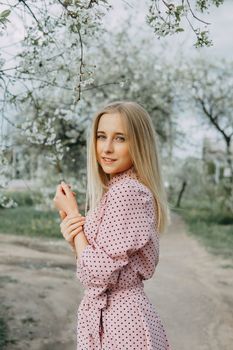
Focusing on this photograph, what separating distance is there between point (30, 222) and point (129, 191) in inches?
393

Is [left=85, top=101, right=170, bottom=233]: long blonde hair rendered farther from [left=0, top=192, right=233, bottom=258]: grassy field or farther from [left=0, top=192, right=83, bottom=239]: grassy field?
[left=0, top=192, right=83, bottom=239]: grassy field

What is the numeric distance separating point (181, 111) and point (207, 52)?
131 centimetres

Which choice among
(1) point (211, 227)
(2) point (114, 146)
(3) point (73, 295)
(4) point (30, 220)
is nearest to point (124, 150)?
(2) point (114, 146)

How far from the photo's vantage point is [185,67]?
1351 centimetres

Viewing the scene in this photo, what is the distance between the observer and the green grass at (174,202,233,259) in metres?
9.55

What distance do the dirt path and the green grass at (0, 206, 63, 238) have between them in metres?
1.00

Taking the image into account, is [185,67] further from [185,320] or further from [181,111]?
[185,320]

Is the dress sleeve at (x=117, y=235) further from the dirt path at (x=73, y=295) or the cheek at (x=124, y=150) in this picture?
the dirt path at (x=73, y=295)

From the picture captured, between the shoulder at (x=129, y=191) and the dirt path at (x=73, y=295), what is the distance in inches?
116

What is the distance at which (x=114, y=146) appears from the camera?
2.12 metres

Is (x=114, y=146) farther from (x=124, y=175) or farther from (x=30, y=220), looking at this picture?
(x=30, y=220)

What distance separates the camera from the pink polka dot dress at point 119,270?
1.95 meters

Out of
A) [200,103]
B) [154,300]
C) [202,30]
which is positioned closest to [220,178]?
[200,103]

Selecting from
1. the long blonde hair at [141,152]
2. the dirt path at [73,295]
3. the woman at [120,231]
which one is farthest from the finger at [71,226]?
the dirt path at [73,295]
